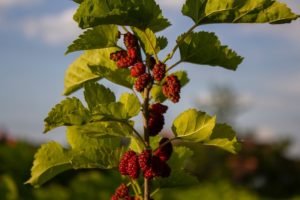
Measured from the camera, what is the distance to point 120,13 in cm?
217

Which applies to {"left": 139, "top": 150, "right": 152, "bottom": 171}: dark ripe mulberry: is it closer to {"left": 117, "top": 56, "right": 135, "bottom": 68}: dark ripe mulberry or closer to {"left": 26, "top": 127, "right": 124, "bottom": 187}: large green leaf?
{"left": 26, "top": 127, "right": 124, "bottom": 187}: large green leaf

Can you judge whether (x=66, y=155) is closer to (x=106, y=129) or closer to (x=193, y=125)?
(x=106, y=129)

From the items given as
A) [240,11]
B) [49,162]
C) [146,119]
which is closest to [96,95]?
[146,119]

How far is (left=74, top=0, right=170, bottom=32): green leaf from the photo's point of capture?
2143 millimetres

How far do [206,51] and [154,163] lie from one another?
545 millimetres

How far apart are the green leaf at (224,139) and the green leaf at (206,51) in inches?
12.9

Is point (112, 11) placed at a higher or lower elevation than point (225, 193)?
higher

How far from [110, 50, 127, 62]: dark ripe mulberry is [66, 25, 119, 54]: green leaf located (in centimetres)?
5

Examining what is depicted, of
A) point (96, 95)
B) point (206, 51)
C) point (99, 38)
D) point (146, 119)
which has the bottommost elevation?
point (146, 119)

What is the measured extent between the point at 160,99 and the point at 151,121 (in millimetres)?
213

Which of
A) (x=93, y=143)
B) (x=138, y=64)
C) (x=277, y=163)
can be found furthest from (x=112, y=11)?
(x=277, y=163)

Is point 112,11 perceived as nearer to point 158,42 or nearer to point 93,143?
point 158,42

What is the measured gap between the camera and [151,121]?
2.40 metres

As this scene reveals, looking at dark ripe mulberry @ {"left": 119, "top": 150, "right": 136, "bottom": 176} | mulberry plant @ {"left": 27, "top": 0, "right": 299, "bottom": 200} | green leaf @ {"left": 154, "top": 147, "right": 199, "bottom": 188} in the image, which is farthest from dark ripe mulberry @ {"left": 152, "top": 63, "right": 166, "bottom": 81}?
green leaf @ {"left": 154, "top": 147, "right": 199, "bottom": 188}
